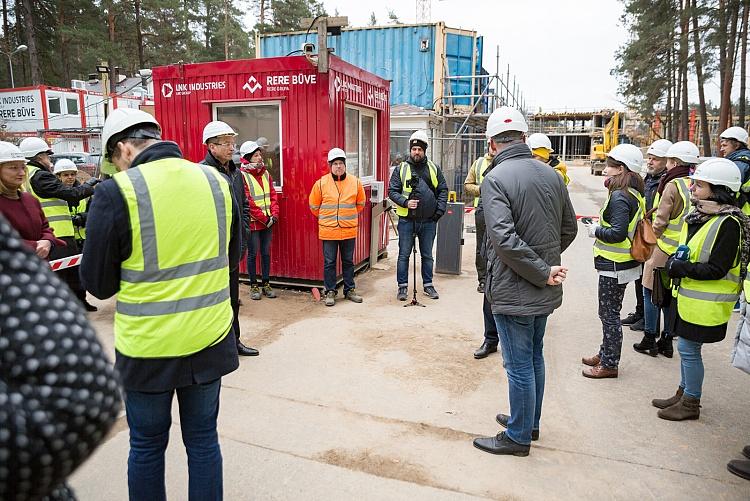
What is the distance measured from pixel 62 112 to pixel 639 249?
32.3 m

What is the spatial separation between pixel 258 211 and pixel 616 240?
13.2 ft

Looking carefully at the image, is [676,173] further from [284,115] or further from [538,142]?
[284,115]

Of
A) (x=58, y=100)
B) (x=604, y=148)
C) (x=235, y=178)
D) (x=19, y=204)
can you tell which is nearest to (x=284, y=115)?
(x=235, y=178)

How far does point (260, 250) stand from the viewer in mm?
6875

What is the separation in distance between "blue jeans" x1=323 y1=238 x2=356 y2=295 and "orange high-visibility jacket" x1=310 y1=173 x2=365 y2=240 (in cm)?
15

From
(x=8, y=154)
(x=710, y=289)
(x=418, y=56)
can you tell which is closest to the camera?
(x=710, y=289)

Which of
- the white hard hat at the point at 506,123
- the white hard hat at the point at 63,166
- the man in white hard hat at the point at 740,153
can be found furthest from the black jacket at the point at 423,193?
the white hard hat at the point at 63,166

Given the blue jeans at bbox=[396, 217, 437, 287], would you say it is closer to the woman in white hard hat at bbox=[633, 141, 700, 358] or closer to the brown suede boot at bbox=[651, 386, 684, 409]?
the woman in white hard hat at bbox=[633, 141, 700, 358]

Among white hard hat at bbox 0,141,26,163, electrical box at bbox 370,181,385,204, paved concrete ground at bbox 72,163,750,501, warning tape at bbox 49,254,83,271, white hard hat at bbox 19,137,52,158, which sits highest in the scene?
white hard hat at bbox 19,137,52,158

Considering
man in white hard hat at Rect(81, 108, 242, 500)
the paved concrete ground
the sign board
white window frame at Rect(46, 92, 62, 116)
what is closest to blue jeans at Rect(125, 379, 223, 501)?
man in white hard hat at Rect(81, 108, 242, 500)

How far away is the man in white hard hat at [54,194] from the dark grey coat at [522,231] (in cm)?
453

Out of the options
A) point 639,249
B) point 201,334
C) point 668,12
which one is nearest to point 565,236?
point 639,249

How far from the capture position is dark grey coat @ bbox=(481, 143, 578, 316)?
9.98ft

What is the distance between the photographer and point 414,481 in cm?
307
